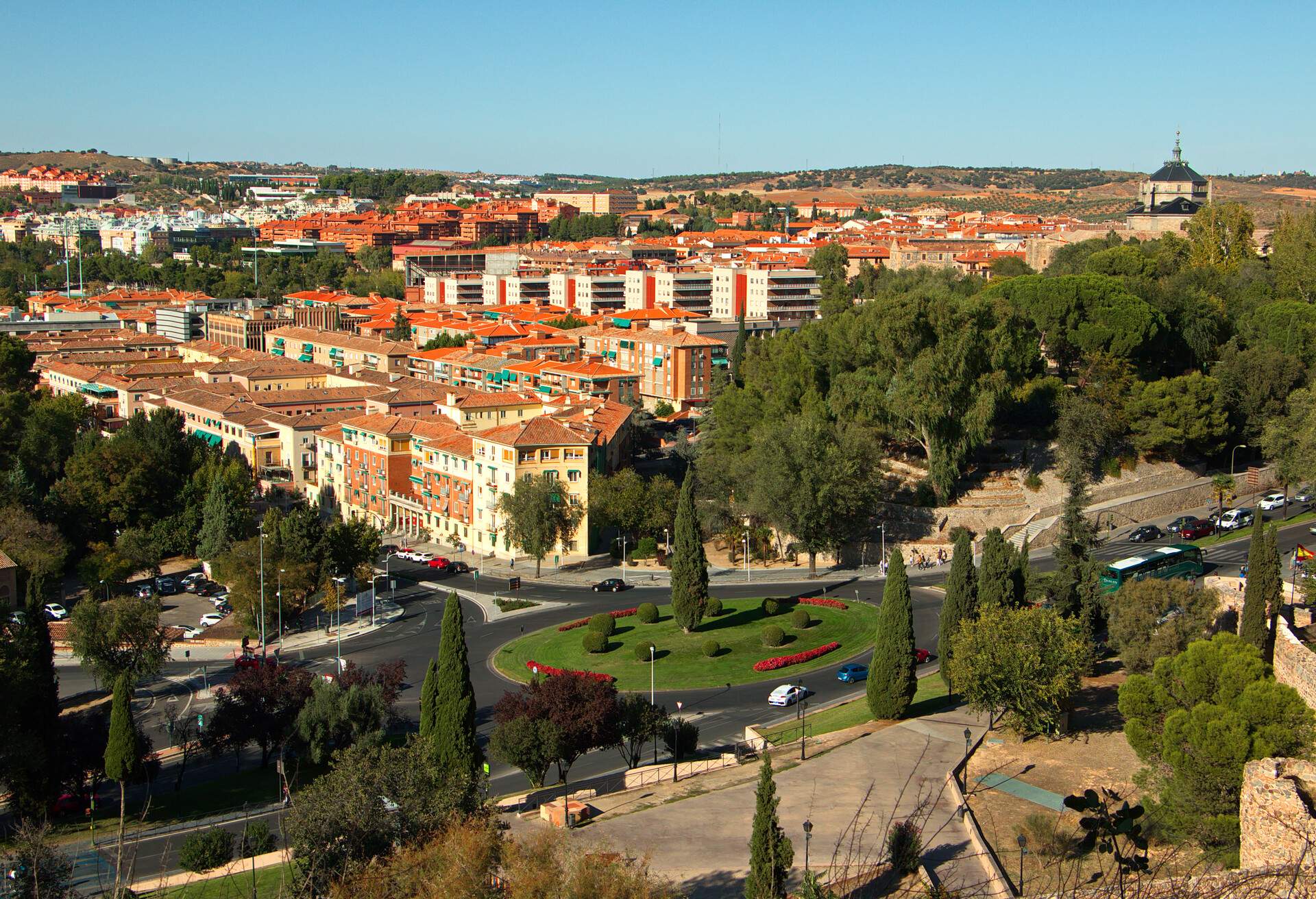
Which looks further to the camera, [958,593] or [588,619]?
[588,619]

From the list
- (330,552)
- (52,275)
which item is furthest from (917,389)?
(52,275)

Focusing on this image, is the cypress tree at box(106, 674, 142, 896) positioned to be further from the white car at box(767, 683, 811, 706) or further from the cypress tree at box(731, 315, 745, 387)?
the cypress tree at box(731, 315, 745, 387)

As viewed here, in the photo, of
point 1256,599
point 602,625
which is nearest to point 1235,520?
point 1256,599

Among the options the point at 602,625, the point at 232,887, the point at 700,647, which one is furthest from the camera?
the point at 602,625

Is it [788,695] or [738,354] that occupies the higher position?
[738,354]

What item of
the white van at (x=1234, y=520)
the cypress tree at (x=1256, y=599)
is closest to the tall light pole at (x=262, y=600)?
the cypress tree at (x=1256, y=599)

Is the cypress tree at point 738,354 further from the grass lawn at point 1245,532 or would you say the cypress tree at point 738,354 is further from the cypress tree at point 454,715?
the cypress tree at point 454,715

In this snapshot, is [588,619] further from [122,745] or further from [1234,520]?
[1234,520]
